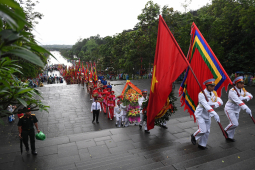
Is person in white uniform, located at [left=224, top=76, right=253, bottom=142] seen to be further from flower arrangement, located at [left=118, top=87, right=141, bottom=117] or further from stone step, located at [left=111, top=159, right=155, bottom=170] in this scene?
flower arrangement, located at [left=118, top=87, right=141, bottom=117]

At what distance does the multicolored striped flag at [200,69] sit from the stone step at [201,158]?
5.34 ft

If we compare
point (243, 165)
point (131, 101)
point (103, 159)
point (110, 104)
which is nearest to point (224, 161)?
point (243, 165)

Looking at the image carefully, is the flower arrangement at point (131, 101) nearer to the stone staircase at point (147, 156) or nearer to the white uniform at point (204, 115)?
the stone staircase at point (147, 156)

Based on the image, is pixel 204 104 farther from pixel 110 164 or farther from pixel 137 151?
pixel 110 164

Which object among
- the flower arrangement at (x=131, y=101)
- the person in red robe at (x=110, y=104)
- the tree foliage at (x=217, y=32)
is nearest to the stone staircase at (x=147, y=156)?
the flower arrangement at (x=131, y=101)

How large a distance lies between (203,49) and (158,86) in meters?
1.96

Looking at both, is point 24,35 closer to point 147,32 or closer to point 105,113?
point 105,113

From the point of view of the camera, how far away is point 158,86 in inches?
187

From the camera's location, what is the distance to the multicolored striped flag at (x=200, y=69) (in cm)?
502

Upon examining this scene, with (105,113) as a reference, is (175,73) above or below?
above

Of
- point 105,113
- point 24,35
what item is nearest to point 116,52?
point 105,113

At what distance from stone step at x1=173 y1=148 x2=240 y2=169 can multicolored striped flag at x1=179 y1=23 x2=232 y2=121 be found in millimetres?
1627

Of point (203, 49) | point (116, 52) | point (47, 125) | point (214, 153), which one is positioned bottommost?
point (47, 125)

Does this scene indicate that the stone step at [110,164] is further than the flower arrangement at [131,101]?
No
